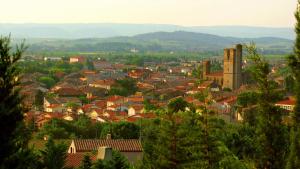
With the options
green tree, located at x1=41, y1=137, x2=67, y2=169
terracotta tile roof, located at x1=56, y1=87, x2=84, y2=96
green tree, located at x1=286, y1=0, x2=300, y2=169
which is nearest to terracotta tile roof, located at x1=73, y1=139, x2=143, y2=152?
green tree, located at x1=41, y1=137, x2=67, y2=169

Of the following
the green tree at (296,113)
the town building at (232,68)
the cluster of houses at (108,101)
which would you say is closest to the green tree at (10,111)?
the green tree at (296,113)

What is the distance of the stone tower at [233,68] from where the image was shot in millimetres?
69500

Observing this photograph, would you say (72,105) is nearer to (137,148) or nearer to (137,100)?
(137,100)

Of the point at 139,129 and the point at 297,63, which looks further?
the point at 139,129

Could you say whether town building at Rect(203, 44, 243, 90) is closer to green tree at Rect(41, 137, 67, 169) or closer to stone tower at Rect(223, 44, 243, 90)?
stone tower at Rect(223, 44, 243, 90)

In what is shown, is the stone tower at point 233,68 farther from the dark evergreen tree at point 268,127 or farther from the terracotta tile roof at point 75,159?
the dark evergreen tree at point 268,127

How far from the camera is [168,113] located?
1498cm

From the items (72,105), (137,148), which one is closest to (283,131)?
(137,148)

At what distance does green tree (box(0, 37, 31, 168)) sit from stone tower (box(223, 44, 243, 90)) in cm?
5949

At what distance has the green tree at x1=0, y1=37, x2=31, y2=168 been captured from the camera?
9828mm

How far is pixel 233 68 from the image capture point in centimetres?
6981

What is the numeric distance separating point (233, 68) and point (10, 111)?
60877 mm

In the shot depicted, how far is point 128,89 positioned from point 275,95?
60.4 m

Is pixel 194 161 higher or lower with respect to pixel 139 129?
higher
